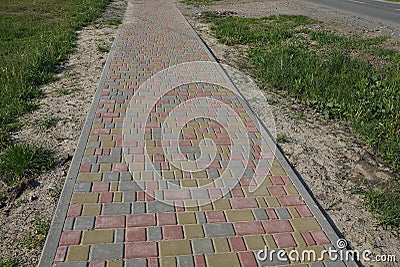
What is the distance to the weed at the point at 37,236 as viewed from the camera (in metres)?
3.15

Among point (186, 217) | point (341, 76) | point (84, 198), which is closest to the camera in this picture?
point (186, 217)

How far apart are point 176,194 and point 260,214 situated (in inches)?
33.8

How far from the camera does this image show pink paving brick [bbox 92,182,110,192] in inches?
152

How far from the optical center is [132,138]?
16.2ft

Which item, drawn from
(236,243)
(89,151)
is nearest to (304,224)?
(236,243)

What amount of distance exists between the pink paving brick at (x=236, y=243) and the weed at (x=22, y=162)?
7.35 ft

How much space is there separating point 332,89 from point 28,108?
488 cm

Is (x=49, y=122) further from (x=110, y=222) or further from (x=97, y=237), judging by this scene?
(x=97, y=237)

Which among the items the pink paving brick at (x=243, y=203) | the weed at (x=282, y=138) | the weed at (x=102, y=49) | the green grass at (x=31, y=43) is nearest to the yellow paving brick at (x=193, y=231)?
the pink paving brick at (x=243, y=203)

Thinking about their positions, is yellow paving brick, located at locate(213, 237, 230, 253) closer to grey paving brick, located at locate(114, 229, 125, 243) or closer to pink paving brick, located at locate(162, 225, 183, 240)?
pink paving brick, located at locate(162, 225, 183, 240)

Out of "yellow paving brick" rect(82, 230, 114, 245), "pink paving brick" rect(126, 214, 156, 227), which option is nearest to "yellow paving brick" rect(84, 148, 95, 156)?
"pink paving brick" rect(126, 214, 156, 227)

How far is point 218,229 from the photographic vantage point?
338 cm

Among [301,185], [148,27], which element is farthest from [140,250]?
[148,27]

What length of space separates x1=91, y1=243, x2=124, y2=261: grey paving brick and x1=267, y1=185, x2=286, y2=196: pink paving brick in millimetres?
1650
